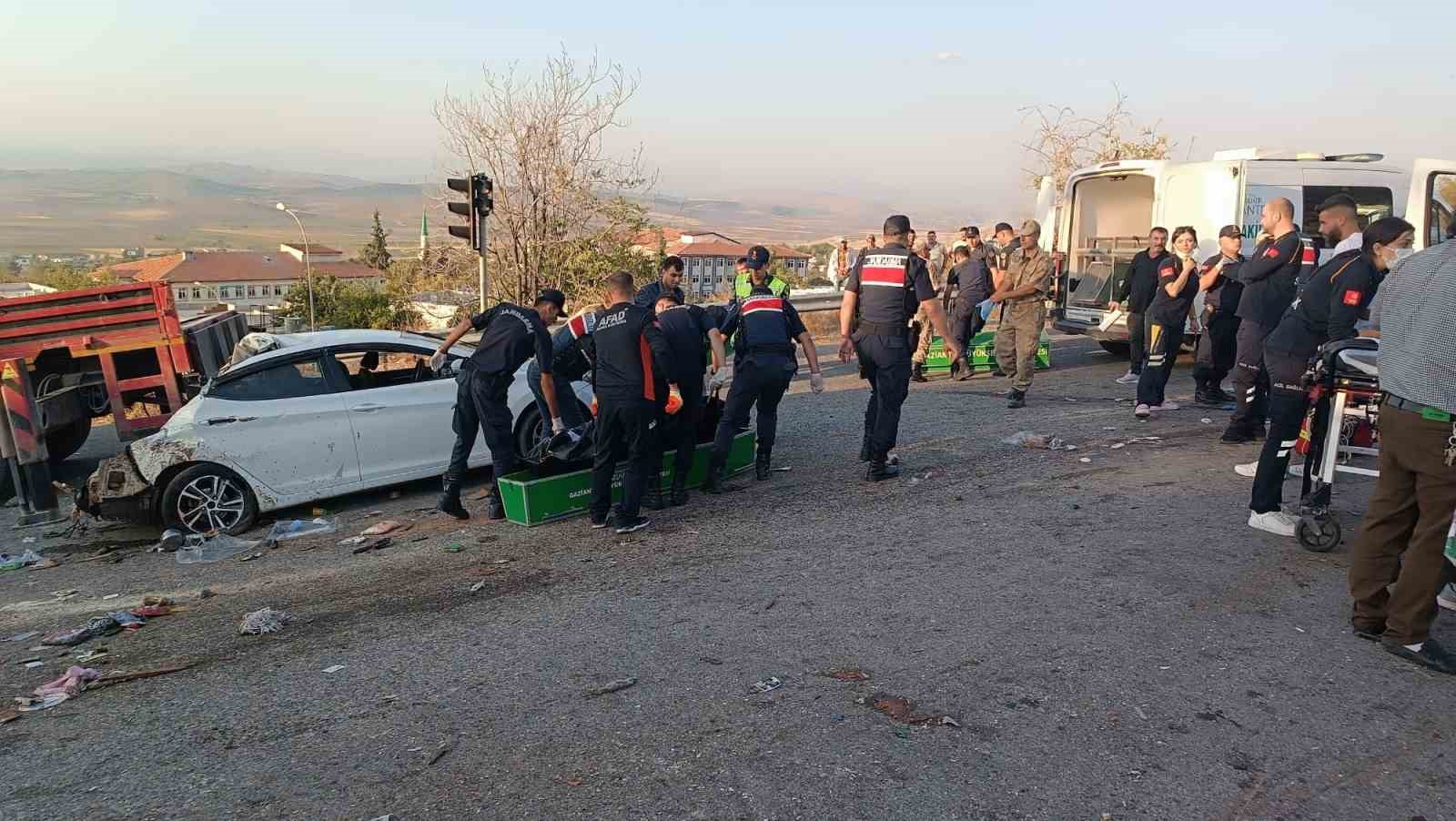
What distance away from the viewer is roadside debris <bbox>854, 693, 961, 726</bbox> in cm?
364

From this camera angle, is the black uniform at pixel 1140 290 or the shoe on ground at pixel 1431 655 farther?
the black uniform at pixel 1140 290

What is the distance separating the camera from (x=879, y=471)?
7.47 m

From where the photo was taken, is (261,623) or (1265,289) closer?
(261,623)

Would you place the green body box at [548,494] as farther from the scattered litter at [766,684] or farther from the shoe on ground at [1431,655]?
the shoe on ground at [1431,655]

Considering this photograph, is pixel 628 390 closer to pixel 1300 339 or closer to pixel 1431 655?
pixel 1300 339

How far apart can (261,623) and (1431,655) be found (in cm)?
562

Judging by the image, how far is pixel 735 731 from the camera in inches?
143

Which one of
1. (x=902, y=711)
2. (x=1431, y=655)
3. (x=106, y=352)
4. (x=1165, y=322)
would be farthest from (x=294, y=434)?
(x=1165, y=322)

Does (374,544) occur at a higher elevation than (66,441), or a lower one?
lower

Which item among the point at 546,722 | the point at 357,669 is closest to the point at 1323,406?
the point at 546,722

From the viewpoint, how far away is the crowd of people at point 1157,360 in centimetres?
403

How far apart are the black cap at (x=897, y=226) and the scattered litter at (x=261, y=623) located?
4.80m

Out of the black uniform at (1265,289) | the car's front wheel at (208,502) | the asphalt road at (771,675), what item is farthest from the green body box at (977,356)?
the car's front wheel at (208,502)

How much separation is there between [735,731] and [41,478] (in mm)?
7330
